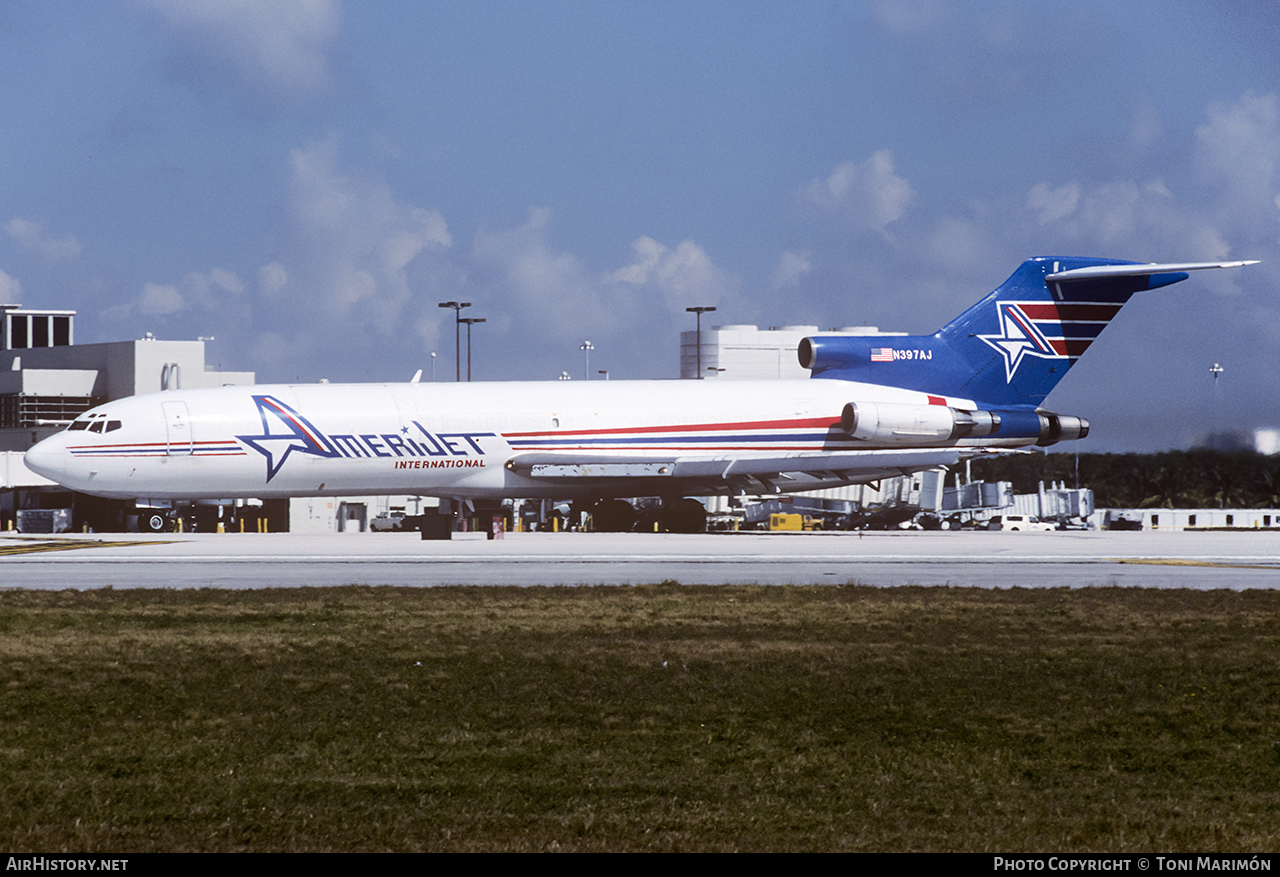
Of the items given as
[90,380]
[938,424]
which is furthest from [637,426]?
[90,380]

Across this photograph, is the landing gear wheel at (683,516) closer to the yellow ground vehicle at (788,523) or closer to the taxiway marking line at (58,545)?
the taxiway marking line at (58,545)

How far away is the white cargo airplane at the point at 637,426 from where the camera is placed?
4369 centimetres

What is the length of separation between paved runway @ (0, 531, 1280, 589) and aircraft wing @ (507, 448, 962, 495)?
273 cm

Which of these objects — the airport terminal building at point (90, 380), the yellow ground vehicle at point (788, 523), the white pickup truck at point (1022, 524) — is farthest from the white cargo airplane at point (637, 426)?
the airport terminal building at point (90, 380)

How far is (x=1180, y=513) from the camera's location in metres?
78.9

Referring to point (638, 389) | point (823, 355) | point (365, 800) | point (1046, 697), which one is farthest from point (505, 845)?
point (823, 355)

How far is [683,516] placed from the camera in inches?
2029

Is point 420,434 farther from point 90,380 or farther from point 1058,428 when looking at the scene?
point 90,380

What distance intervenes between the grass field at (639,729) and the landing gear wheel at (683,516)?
96.4 feet

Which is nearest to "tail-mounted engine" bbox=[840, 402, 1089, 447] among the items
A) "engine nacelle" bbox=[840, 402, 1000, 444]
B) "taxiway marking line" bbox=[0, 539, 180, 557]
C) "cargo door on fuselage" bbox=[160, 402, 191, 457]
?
"engine nacelle" bbox=[840, 402, 1000, 444]

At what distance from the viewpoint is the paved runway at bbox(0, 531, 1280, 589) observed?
28031 millimetres

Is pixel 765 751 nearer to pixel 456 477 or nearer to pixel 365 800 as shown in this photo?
pixel 365 800

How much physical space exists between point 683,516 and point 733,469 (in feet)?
Answer: 12.0

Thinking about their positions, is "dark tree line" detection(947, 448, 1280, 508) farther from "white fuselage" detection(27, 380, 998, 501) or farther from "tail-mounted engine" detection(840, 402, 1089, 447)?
"white fuselage" detection(27, 380, 998, 501)
